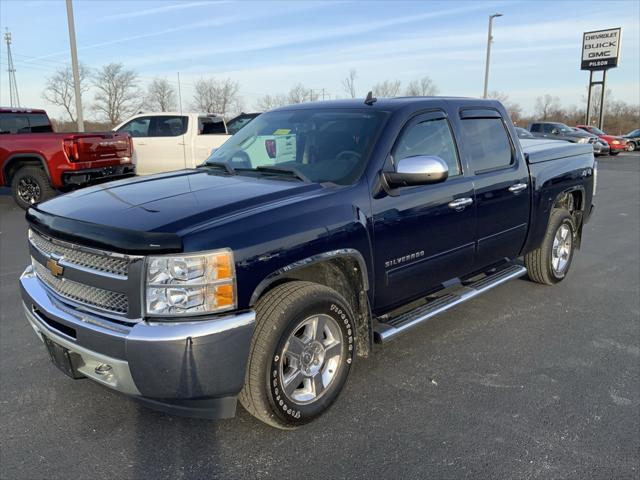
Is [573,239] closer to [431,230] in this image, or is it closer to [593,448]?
[431,230]

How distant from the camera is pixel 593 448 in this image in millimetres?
2830

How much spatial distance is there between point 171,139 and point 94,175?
2.87 m

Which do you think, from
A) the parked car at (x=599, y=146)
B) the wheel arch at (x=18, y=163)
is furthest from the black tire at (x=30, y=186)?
the parked car at (x=599, y=146)

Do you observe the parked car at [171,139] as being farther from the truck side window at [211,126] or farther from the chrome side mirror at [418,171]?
the chrome side mirror at [418,171]

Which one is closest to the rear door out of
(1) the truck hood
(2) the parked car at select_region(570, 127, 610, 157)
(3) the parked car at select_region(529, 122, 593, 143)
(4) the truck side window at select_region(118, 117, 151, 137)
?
(1) the truck hood

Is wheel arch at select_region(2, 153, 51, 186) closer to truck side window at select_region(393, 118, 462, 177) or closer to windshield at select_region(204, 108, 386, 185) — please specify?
windshield at select_region(204, 108, 386, 185)

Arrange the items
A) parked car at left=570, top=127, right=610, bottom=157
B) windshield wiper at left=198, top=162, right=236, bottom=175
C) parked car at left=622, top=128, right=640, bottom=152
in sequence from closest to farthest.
→ windshield wiper at left=198, top=162, right=236, bottom=175 → parked car at left=570, top=127, right=610, bottom=157 → parked car at left=622, top=128, right=640, bottom=152

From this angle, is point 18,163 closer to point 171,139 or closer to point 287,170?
point 171,139

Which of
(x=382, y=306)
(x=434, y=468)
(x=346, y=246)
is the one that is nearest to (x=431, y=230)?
(x=382, y=306)

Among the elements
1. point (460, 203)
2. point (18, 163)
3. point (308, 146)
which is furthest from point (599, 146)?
point (308, 146)

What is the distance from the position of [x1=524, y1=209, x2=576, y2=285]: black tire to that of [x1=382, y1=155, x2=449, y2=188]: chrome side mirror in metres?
2.51

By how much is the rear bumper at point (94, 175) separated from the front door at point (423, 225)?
8.04 m

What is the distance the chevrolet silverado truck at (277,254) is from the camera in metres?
2.51

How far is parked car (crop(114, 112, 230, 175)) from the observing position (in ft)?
41.6
